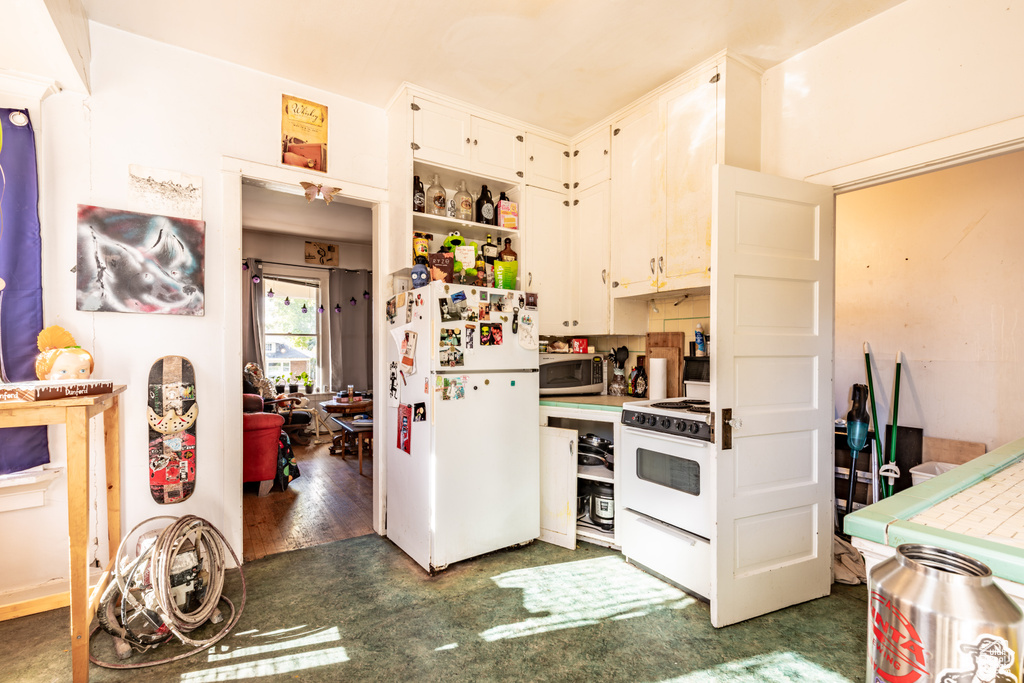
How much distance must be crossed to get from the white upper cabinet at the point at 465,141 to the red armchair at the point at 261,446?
8.57ft

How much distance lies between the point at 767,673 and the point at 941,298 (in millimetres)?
2699

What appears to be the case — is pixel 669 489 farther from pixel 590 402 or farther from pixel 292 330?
pixel 292 330

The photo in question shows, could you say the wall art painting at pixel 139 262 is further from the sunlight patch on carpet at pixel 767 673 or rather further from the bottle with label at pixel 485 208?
the sunlight patch on carpet at pixel 767 673

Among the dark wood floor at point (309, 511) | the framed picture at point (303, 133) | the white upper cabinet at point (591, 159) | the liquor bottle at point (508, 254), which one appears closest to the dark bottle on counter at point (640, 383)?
the liquor bottle at point (508, 254)

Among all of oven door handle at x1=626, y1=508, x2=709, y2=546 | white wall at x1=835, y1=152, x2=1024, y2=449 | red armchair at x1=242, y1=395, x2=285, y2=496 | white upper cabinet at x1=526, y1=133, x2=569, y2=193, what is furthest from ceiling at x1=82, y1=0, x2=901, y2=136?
red armchair at x1=242, y1=395, x2=285, y2=496

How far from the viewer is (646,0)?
2.09 meters

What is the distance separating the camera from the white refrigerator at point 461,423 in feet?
8.32

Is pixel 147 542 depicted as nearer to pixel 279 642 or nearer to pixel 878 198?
pixel 279 642

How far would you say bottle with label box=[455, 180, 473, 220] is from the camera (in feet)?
10.5

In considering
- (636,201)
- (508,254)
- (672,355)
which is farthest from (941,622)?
(508,254)

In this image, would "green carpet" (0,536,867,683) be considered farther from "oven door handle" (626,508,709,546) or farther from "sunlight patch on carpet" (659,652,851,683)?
"oven door handle" (626,508,709,546)

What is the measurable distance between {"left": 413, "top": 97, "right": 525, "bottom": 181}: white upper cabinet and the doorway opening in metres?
2.41

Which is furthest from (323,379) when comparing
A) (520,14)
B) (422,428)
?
(520,14)

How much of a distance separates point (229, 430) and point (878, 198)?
184 inches
